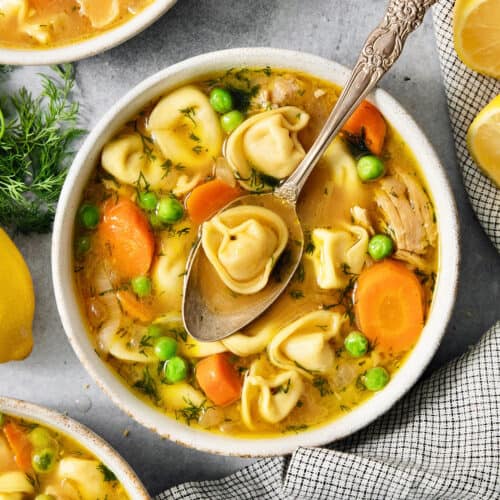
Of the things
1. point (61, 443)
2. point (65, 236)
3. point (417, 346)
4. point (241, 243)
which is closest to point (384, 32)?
point (241, 243)

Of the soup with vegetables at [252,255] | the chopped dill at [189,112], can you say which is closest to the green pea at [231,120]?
the soup with vegetables at [252,255]

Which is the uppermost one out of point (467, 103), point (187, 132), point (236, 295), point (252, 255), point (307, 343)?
point (467, 103)

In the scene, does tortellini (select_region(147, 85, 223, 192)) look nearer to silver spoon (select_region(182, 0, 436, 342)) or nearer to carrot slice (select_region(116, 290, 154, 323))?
silver spoon (select_region(182, 0, 436, 342))

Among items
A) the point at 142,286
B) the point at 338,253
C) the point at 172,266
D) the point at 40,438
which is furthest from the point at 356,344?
the point at 40,438

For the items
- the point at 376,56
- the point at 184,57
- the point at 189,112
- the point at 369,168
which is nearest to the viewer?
the point at 376,56

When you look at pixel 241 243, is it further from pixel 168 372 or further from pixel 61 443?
pixel 61 443

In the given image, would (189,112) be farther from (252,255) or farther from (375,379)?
(375,379)
